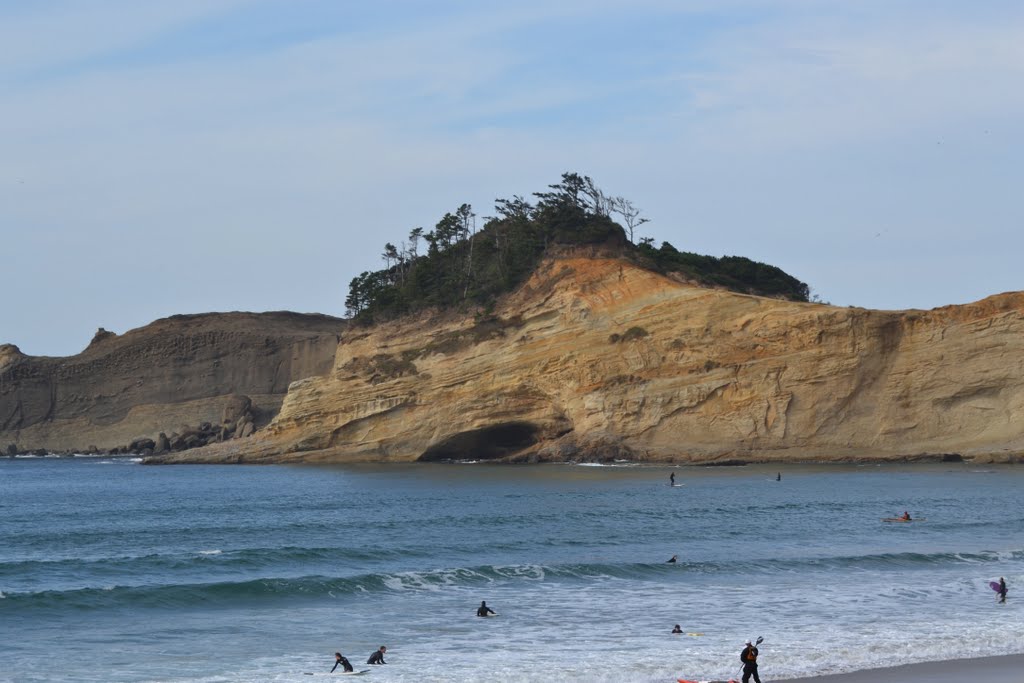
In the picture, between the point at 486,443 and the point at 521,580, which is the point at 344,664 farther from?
the point at 486,443

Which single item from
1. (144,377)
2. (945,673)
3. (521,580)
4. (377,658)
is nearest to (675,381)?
(521,580)

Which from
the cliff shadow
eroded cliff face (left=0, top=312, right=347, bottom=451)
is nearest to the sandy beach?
the cliff shadow

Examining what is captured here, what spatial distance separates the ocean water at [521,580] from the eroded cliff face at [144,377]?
55.0 m

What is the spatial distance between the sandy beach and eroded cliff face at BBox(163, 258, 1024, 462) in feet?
123

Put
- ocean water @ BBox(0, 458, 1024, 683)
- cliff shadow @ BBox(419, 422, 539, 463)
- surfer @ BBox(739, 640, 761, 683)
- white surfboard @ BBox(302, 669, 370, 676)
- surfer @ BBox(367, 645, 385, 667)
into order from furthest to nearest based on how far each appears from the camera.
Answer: cliff shadow @ BBox(419, 422, 539, 463) < ocean water @ BBox(0, 458, 1024, 683) < surfer @ BBox(367, 645, 385, 667) < white surfboard @ BBox(302, 669, 370, 676) < surfer @ BBox(739, 640, 761, 683)

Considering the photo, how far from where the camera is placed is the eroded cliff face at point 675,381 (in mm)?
55500

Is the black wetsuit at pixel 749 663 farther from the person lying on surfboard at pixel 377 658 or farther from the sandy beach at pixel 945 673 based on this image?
the person lying on surfboard at pixel 377 658

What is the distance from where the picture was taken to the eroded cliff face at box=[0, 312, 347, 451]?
4102 inches

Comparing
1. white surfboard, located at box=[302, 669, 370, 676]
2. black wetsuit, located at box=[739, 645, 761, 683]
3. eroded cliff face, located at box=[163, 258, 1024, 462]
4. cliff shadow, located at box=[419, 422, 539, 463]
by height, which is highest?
eroded cliff face, located at box=[163, 258, 1024, 462]

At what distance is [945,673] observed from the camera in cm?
1855

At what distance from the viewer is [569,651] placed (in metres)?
20.2

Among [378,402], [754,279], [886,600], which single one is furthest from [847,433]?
[886,600]

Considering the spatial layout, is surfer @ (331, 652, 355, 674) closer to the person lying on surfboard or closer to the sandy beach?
the person lying on surfboard

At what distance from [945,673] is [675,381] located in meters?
40.0
